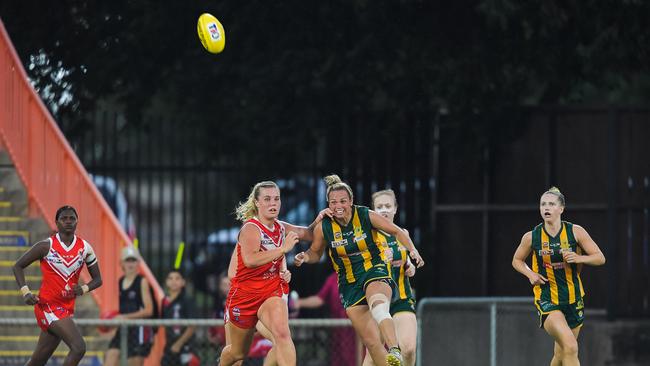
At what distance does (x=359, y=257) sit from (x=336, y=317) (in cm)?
493

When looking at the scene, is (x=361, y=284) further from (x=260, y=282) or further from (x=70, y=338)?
(x=70, y=338)

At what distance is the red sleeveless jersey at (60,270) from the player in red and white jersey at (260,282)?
2096 millimetres

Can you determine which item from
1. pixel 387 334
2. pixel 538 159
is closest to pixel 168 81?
pixel 538 159

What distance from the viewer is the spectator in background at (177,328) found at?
728 inches

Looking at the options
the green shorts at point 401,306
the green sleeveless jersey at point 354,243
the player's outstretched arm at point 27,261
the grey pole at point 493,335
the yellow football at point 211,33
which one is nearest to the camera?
the green sleeveless jersey at point 354,243

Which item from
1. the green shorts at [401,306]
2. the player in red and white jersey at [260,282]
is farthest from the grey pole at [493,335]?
the player in red and white jersey at [260,282]

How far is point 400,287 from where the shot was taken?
15898 mm

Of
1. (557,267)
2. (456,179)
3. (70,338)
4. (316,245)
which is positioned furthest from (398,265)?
(456,179)

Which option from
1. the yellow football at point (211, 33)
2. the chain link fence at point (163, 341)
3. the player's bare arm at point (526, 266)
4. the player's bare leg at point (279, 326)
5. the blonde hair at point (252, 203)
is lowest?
the chain link fence at point (163, 341)

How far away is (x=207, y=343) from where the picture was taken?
65.7 feet

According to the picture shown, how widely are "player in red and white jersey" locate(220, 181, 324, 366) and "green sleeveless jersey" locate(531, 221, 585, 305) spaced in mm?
2504

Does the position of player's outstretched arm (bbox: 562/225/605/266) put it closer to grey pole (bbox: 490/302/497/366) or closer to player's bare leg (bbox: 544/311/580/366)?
player's bare leg (bbox: 544/311/580/366)

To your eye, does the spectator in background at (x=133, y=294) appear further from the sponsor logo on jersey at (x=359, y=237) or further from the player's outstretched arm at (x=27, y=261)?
the sponsor logo on jersey at (x=359, y=237)

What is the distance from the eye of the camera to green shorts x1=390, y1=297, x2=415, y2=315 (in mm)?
15805
